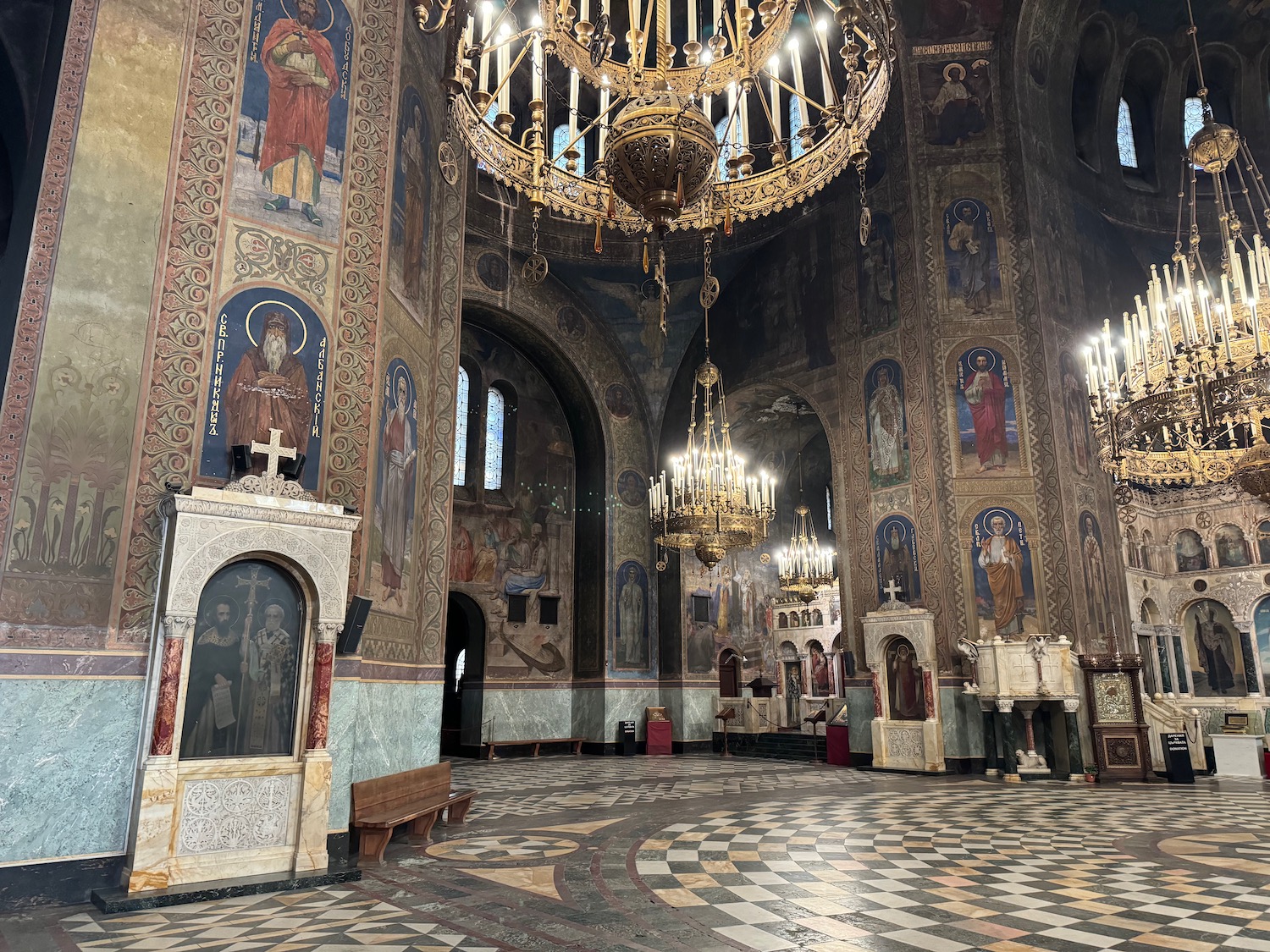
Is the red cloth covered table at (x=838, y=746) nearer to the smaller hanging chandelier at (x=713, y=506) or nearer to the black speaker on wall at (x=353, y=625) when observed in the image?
the smaller hanging chandelier at (x=713, y=506)

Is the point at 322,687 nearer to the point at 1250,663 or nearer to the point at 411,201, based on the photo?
the point at 411,201

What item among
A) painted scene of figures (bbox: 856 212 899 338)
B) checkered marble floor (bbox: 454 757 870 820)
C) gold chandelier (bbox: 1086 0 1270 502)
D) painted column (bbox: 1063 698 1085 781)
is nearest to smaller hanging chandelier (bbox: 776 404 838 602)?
painted scene of figures (bbox: 856 212 899 338)

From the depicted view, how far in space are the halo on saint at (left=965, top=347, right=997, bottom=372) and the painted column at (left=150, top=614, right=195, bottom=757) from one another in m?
12.8

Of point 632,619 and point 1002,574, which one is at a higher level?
point 1002,574

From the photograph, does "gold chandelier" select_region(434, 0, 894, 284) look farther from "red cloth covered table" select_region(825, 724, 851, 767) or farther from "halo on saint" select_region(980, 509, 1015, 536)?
"red cloth covered table" select_region(825, 724, 851, 767)

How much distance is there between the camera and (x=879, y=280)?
50.5 feet

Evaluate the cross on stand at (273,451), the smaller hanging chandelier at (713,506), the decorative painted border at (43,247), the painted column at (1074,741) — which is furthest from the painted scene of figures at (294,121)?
the painted column at (1074,741)

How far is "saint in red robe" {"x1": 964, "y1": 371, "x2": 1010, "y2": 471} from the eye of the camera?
13922 mm

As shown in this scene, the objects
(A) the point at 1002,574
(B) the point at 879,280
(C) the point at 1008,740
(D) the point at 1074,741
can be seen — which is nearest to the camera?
(D) the point at 1074,741

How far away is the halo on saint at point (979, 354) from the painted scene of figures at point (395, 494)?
9.97 metres

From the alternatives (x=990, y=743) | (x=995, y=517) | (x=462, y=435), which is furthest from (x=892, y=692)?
(x=462, y=435)

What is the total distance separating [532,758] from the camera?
1706 centimetres

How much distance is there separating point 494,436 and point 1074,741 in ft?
42.4

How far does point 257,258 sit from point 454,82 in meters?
2.75
